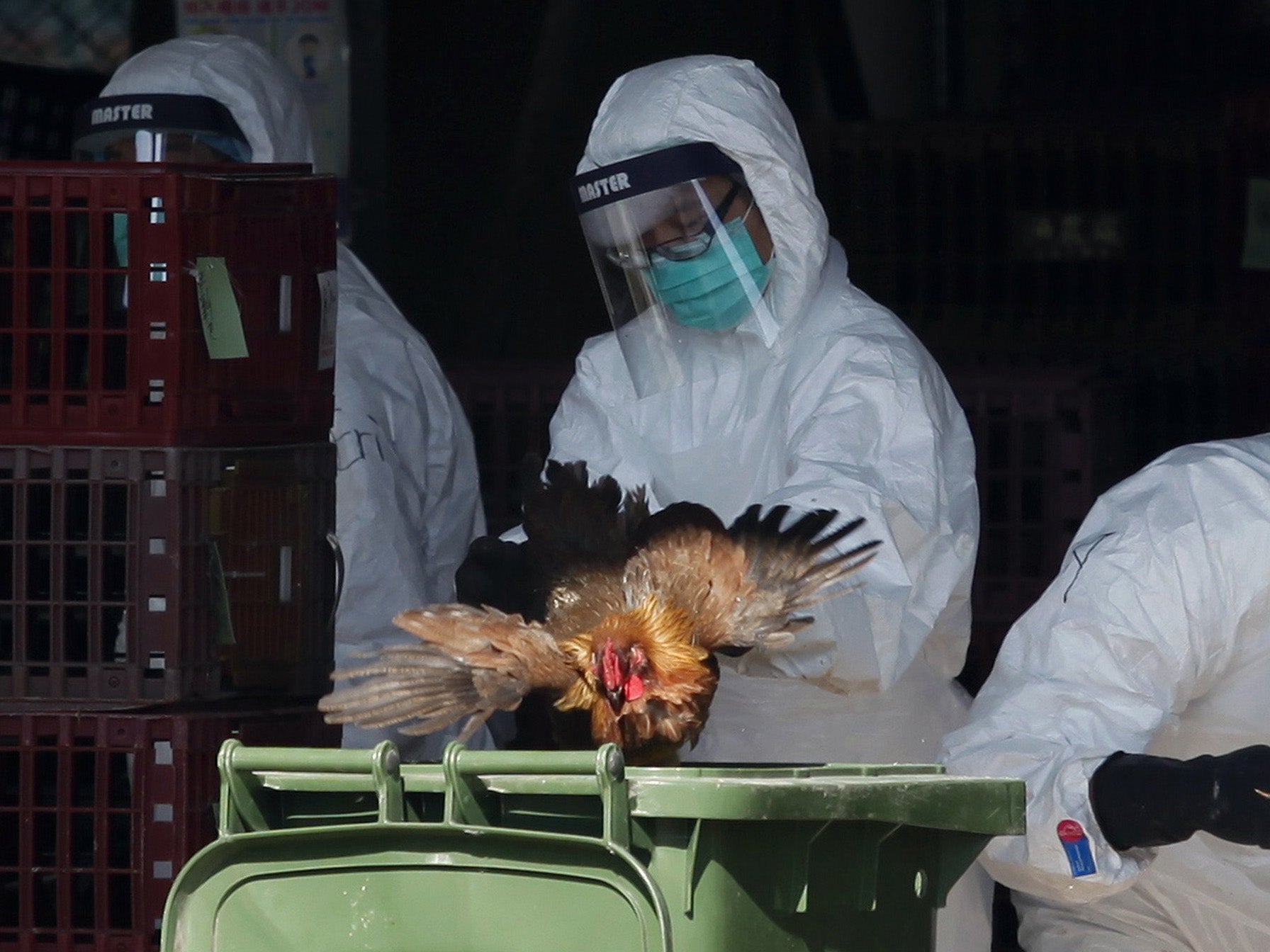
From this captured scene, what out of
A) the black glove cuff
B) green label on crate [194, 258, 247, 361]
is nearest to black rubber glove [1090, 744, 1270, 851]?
the black glove cuff

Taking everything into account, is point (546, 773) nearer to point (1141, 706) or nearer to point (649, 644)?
point (649, 644)

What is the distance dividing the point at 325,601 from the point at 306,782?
2.18ft

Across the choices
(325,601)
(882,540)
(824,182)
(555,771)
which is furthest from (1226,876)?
(824,182)

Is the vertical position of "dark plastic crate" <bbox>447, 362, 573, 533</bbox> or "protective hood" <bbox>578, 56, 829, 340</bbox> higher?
"protective hood" <bbox>578, 56, 829, 340</bbox>

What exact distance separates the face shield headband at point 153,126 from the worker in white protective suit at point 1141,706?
1.77 meters

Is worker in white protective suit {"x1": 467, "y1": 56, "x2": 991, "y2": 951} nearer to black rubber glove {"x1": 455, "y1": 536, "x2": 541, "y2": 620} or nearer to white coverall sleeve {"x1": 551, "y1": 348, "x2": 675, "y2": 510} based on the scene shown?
white coverall sleeve {"x1": 551, "y1": 348, "x2": 675, "y2": 510}

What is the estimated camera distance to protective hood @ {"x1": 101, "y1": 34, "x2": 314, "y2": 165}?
11.6 ft

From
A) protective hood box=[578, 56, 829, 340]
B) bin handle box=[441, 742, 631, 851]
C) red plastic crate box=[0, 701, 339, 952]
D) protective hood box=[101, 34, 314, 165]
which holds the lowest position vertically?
red plastic crate box=[0, 701, 339, 952]

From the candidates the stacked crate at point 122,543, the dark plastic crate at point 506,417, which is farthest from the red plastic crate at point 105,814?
the dark plastic crate at point 506,417

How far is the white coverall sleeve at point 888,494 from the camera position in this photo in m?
2.47

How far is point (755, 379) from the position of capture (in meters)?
2.96

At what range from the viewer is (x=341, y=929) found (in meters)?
1.88

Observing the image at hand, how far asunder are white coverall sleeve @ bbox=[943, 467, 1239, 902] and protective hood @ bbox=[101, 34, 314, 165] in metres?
1.81

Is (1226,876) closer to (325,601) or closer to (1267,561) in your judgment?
(1267,561)
